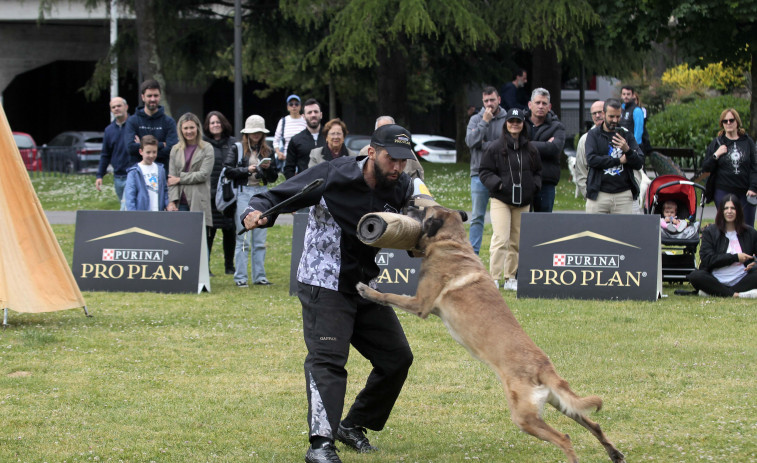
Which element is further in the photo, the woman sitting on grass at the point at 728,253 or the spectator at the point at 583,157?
the spectator at the point at 583,157

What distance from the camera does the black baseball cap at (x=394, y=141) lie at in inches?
200

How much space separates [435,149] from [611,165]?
76.5 feet

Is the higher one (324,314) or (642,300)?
(324,314)

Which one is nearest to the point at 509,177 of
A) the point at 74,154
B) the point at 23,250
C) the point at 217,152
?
the point at 217,152

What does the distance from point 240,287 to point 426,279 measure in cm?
680

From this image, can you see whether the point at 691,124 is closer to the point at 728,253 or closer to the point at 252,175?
the point at 728,253

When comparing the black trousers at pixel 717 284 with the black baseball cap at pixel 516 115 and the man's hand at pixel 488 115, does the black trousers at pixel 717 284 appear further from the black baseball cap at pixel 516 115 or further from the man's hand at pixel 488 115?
the man's hand at pixel 488 115

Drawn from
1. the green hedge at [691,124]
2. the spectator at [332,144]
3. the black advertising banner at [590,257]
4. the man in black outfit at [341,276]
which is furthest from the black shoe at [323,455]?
the green hedge at [691,124]

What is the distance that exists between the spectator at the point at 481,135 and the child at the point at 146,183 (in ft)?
13.5

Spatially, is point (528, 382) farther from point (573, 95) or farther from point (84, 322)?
point (573, 95)

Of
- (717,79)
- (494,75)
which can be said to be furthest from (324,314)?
(717,79)

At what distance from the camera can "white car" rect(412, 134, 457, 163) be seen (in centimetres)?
3384

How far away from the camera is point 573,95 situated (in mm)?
44969

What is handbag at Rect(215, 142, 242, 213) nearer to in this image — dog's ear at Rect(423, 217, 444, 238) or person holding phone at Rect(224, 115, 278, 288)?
person holding phone at Rect(224, 115, 278, 288)
